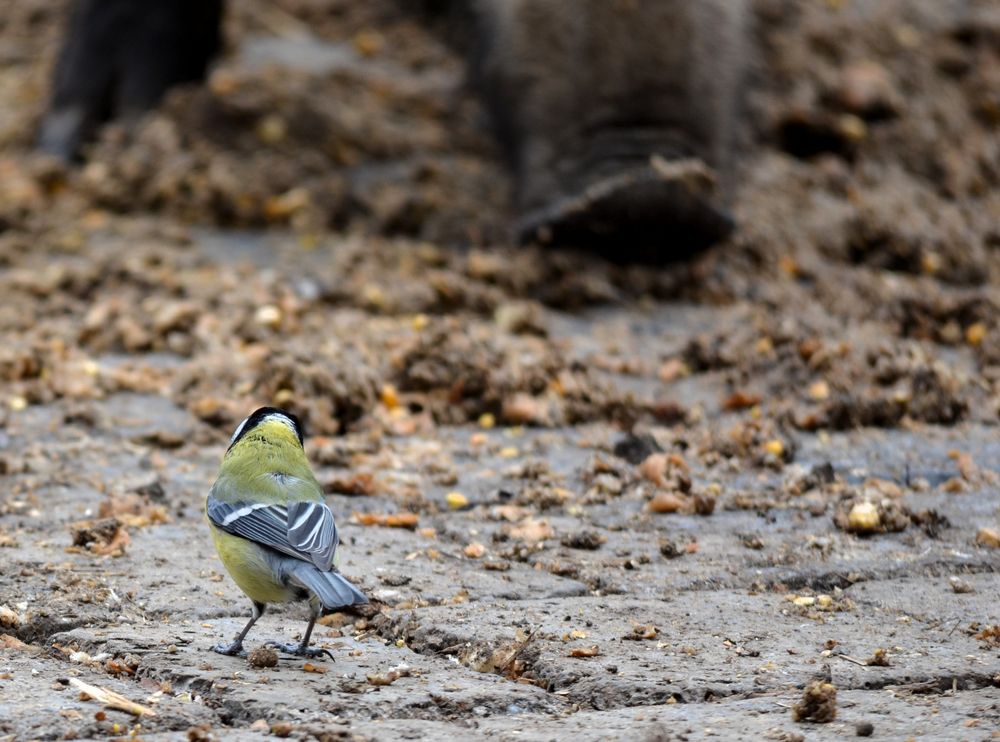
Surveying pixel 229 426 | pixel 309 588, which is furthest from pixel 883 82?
pixel 309 588

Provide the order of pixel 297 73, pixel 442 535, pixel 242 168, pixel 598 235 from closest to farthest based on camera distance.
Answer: pixel 442 535 < pixel 598 235 < pixel 242 168 < pixel 297 73

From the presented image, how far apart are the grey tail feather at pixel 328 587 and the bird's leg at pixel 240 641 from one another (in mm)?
190

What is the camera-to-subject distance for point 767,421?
4.48 meters

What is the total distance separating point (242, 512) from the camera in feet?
9.42

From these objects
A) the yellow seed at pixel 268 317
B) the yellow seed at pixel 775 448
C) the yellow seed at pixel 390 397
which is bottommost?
the yellow seed at pixel 390 397

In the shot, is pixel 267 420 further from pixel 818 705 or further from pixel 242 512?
pixel 818 705

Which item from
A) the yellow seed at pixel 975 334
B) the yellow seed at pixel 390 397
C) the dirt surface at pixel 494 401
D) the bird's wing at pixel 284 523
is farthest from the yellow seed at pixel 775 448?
the bird's wing at pixel 284 523

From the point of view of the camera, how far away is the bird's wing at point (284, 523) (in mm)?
2709

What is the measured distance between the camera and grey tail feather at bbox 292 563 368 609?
255cm

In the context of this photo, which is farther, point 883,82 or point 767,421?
point 883,82

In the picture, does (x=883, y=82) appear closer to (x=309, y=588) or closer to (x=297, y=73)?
(x=297, y=73)

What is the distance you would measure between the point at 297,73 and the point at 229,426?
3.06 m

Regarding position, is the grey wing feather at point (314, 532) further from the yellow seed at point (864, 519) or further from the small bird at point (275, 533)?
the yellow seed at point (864, 519)

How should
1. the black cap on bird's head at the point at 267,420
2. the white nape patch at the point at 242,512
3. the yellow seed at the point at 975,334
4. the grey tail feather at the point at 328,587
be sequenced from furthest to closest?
the yellow seed at the point at 975,334 → the black cap on bird's head at the point at 267,420 → the white nape patch at the point at 242,512 → the grey tail feather at the point at 328,587
